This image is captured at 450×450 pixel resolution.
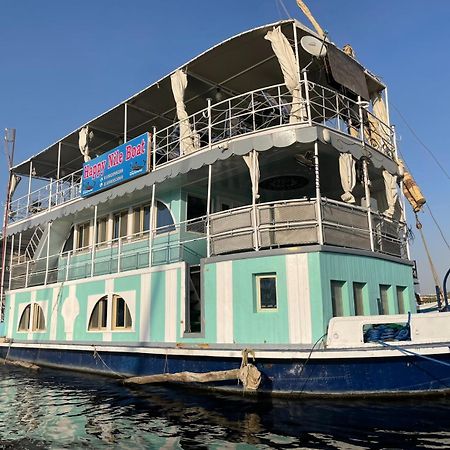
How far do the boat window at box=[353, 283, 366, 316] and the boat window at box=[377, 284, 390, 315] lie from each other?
682 millimetres

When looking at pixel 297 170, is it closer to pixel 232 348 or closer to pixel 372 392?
pixel 232 348

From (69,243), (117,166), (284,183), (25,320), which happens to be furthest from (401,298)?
(25,320)

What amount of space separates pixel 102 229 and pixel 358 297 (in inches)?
416

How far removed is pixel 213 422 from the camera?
7.85 meters

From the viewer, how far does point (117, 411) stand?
897 centimetres

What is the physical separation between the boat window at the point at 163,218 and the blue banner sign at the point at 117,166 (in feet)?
4.43

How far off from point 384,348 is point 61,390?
7.89 m

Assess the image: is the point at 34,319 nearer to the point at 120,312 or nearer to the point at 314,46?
the point at 120,312

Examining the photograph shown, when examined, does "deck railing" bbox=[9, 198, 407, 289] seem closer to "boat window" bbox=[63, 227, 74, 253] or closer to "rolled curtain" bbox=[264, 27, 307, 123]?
"rolled curtain" bbox=[264, 27, 307, 123]

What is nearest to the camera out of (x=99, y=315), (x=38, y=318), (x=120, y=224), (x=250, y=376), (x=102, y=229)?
(x=250, y=376)

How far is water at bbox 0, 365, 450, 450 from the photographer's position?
6.72 meters

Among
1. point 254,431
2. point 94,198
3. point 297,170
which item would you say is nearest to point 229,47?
point 297,170

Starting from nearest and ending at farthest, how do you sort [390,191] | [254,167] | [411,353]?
[411,353] < [254,167] < [390,191]

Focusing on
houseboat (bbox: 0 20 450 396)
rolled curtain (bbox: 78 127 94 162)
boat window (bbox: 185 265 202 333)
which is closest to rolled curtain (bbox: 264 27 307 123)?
houseboat (bbox: 0 20 450 396)
